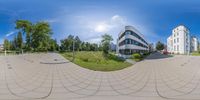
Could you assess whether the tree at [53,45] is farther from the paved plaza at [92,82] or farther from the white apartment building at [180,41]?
the white apartment building at [180,41]

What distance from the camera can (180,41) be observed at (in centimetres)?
239

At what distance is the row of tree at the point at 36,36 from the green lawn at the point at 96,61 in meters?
0.28

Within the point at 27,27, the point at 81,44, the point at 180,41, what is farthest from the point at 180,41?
Result: the point at 27,27

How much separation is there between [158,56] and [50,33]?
1.80m

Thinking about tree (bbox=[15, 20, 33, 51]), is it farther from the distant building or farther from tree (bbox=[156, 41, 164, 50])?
the distant building

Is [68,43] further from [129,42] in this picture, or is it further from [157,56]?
[157,56]

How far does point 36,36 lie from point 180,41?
2.29 meters

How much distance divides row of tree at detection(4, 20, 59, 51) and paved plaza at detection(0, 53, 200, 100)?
170mm

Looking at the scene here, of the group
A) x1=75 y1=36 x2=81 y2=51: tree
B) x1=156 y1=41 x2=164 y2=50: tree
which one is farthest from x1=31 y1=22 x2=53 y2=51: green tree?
x1=156 y1=41 x2=164 y2=50: tree

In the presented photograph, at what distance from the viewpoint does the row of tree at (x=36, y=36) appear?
2.36m

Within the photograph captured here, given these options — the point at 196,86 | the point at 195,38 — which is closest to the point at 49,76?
the point at 195,38

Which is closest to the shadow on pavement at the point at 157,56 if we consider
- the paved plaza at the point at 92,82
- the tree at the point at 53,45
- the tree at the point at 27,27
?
the paved plaza at the point at 92,82

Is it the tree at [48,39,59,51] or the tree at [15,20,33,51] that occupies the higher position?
the tree at [15,20,33,51]

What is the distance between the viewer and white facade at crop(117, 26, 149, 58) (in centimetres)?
206
